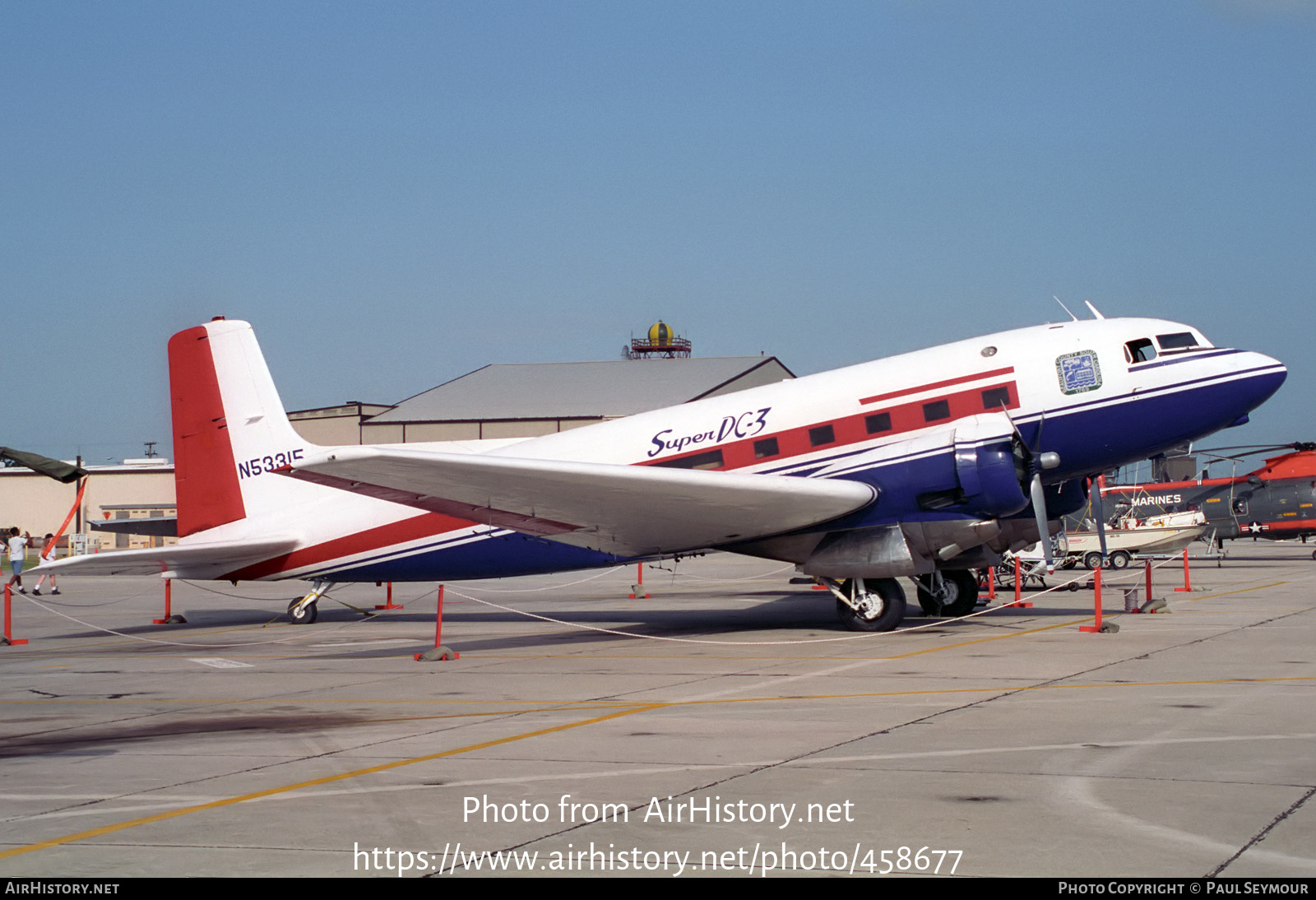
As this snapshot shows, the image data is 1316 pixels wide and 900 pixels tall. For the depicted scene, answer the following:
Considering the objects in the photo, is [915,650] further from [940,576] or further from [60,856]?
[60,856]

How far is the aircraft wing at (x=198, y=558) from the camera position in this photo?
22.0 m

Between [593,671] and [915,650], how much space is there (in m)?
5.09

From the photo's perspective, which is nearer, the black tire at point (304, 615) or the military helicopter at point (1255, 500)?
the black tire at point (304, 615)

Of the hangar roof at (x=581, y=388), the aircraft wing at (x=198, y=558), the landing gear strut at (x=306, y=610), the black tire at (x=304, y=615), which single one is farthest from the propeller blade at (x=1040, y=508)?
the hangar roof at (x=581, y=388)

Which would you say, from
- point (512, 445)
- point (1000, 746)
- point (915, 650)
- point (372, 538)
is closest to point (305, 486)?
point (372, 538)

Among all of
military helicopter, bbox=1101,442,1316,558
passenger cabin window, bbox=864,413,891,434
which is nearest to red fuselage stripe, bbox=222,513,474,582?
passenger cabin window, bbox=864,413,891,434

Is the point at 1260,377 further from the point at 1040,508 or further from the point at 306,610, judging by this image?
the point at 306,610

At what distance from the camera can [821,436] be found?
20.8 m

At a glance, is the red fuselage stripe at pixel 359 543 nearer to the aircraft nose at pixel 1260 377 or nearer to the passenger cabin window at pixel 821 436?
the passenger cabin window at pixel 821 436

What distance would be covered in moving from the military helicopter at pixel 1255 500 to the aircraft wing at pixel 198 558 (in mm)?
35253

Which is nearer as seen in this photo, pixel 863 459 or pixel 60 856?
pixel 60 856

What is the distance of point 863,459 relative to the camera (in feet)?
67.1

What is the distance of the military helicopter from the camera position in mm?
44969
